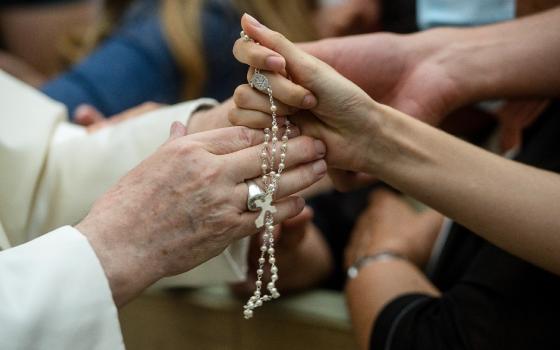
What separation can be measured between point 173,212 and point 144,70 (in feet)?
2.86

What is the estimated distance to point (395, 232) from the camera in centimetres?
124

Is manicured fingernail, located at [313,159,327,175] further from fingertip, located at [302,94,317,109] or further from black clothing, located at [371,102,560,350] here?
black clothing, located at [371,102,560,350]

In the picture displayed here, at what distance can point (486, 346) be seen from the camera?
0.93 metres

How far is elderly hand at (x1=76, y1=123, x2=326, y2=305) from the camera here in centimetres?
81

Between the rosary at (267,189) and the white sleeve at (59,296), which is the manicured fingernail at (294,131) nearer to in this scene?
A: the rosary at (267,189)

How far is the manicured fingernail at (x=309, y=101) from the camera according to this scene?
0.86 meters

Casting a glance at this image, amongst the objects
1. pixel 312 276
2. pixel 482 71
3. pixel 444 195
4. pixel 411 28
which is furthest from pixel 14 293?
pixel 411 28

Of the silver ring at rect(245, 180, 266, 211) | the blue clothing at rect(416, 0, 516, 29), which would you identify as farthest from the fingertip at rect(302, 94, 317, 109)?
the blue clothing at rect(416, 0, 516, 29)

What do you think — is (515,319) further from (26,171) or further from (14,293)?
(26,171)

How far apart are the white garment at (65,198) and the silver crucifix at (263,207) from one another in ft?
0.59

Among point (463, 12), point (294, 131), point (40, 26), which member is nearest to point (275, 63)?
point (294, 131)

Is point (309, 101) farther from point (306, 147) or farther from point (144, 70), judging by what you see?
point (144, 70)

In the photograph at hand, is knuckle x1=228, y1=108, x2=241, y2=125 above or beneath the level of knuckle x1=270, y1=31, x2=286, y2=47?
beneath

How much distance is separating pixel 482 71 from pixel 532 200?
0.29m
